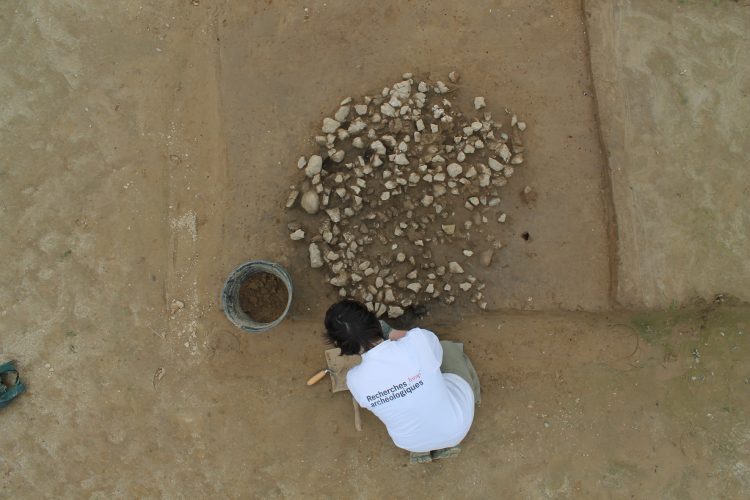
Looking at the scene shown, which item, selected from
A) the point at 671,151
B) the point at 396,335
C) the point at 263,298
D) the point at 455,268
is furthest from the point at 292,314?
the point at 671,151

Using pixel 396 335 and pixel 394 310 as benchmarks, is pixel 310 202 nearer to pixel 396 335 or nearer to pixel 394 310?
pixel 394 310

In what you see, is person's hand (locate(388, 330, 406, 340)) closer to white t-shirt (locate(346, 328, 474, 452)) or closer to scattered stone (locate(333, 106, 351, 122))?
white t-shirt (locate(346, 328, 474, 452))

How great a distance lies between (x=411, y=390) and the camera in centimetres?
250

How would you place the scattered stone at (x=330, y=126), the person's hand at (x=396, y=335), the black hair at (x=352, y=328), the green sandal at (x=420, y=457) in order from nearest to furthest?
the black hair at (x=352, y=328) → the person's hand at (x=396, y=335) → the green sandal at (x=420, y=457) → the scattered stone at (x=330, y=126)

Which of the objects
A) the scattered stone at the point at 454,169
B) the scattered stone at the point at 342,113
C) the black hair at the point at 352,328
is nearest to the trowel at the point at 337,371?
the black hair at the point at 352,328

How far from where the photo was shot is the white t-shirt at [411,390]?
2494 mm

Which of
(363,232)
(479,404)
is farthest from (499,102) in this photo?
(479,404)

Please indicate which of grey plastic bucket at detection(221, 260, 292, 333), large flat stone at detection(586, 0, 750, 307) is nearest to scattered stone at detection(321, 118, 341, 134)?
grey plastic bucket at detection(221, 260, 292, 333)

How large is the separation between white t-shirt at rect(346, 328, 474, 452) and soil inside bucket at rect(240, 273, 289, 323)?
74 centimetres

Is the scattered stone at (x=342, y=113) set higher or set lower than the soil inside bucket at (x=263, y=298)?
higher

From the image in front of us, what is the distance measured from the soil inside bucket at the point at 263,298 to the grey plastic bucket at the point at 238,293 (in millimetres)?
39

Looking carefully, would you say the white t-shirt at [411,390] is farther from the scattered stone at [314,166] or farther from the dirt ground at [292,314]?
the scattered stone at [314,166]

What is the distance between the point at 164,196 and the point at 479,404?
234cm

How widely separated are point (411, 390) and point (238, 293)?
1253 millimetres
